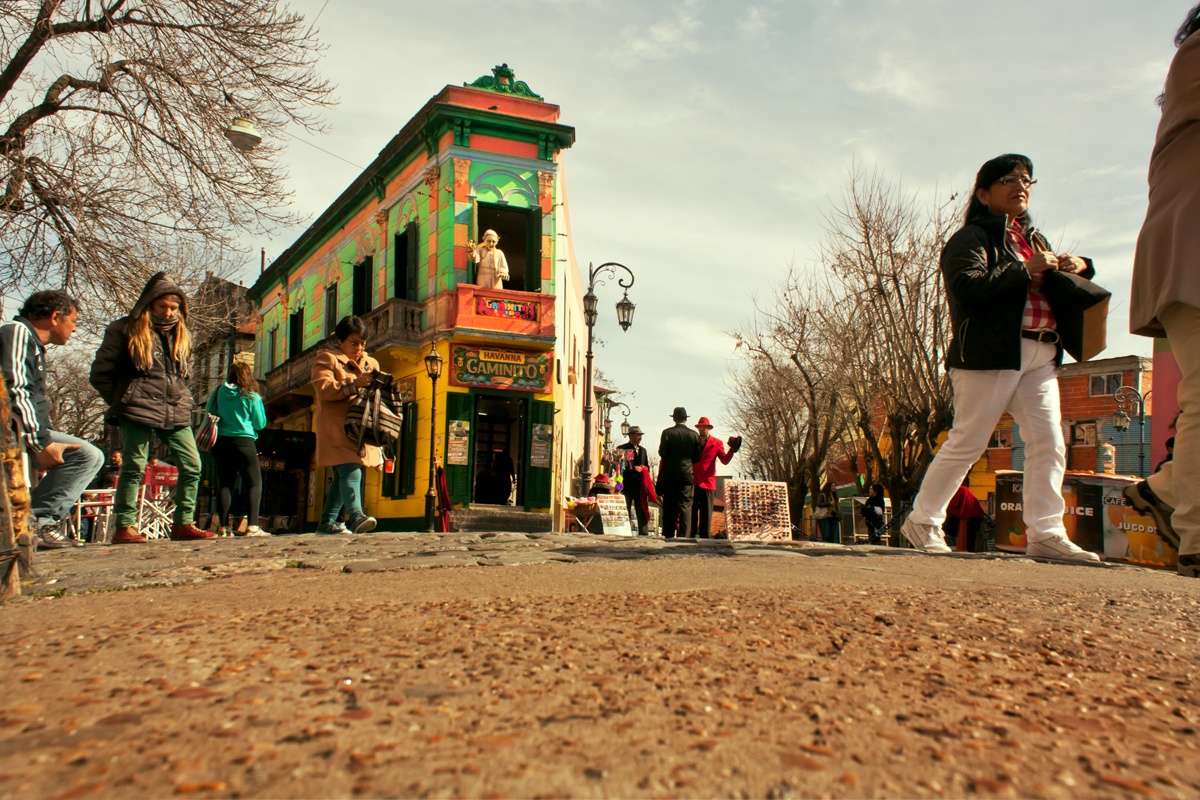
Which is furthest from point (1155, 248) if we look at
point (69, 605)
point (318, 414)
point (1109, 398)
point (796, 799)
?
point (1109, 398)

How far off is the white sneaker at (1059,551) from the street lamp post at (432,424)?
44.0 feet

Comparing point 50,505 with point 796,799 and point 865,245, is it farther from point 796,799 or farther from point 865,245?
point 865,245

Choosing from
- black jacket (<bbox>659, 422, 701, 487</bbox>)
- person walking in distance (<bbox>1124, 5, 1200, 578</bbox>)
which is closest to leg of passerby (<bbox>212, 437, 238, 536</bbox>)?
black jacket (<bbox>659, 422, 701, 487</bbox>)

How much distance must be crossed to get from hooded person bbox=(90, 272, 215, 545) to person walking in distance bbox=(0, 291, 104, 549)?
28 cm

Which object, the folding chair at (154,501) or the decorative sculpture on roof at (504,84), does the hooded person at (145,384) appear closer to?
the folding chair at (154,501)

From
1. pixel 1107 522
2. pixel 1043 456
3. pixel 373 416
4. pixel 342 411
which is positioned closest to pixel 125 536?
pixel 342 411

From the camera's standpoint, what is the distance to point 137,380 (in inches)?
265

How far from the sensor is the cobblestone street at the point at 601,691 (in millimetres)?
1508

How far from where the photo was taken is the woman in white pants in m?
5.30

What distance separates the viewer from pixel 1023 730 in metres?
1.79

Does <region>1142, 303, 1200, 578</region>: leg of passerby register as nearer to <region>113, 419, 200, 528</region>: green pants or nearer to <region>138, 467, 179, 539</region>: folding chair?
<region>113, 419, 200, 528</region>: green pants

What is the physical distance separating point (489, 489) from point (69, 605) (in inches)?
724

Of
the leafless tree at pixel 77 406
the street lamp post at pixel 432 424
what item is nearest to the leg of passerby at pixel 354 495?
the street lamp post at pixel 432 424

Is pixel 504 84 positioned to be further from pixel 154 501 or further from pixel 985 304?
pixel 985 304
